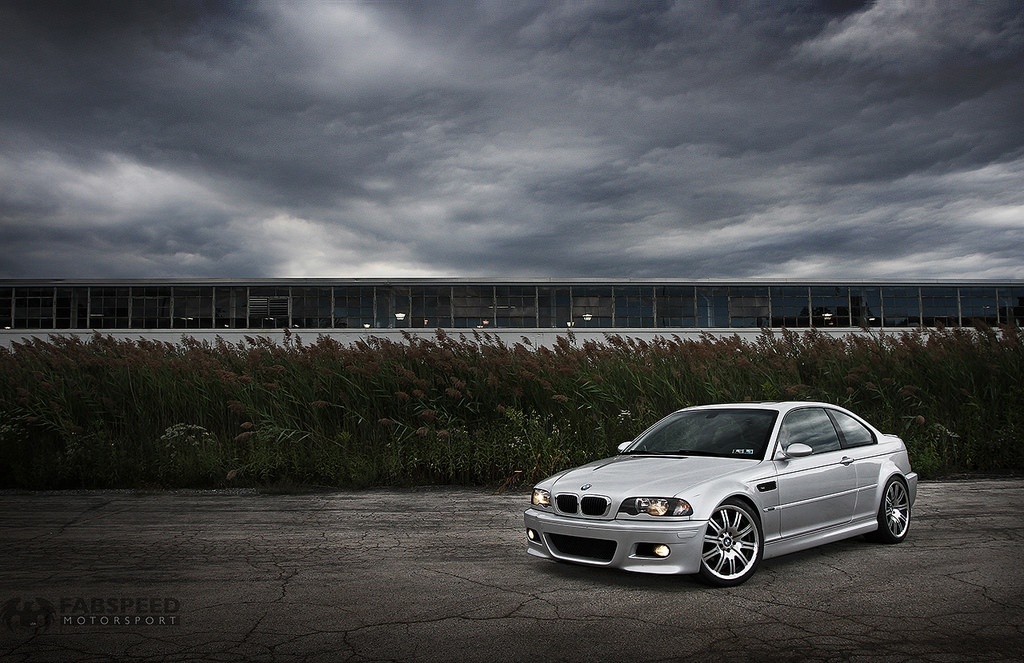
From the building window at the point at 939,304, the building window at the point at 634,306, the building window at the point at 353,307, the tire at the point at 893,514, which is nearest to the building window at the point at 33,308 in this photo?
the building window at the point at 353,307

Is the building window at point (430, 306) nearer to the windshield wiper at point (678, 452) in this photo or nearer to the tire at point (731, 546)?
the windshield wiper at point (678, 452)

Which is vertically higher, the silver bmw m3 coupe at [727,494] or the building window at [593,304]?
the building window at [593,304]

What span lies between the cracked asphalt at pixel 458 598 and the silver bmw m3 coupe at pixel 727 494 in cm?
24

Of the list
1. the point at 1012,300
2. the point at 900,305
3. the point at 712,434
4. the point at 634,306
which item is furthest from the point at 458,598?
the point at 1012,300

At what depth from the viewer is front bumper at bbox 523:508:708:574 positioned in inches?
226

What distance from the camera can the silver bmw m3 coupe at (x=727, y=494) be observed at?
19.2 feet

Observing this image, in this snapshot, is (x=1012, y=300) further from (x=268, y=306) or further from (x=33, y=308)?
(x=33, y=308)


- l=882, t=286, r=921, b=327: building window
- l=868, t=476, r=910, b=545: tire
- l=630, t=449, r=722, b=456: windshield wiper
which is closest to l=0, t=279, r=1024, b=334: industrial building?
l=882, t=286, r=921, b=327: building window

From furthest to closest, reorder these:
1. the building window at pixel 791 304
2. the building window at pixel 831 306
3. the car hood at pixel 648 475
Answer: the building window at pixel 831 306
the building window at pixel 791 304
the car hood at pixel 648 475

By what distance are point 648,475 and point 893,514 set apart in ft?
9.67

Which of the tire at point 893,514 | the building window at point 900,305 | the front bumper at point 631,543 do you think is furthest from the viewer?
the building window at point 900,305

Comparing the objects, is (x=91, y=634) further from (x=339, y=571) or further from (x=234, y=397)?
(x=234, y=397)

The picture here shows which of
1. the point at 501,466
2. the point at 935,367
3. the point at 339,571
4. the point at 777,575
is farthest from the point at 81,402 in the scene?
the point at 935,367

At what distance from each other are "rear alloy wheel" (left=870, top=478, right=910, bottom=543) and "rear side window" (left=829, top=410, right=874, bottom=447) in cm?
45
